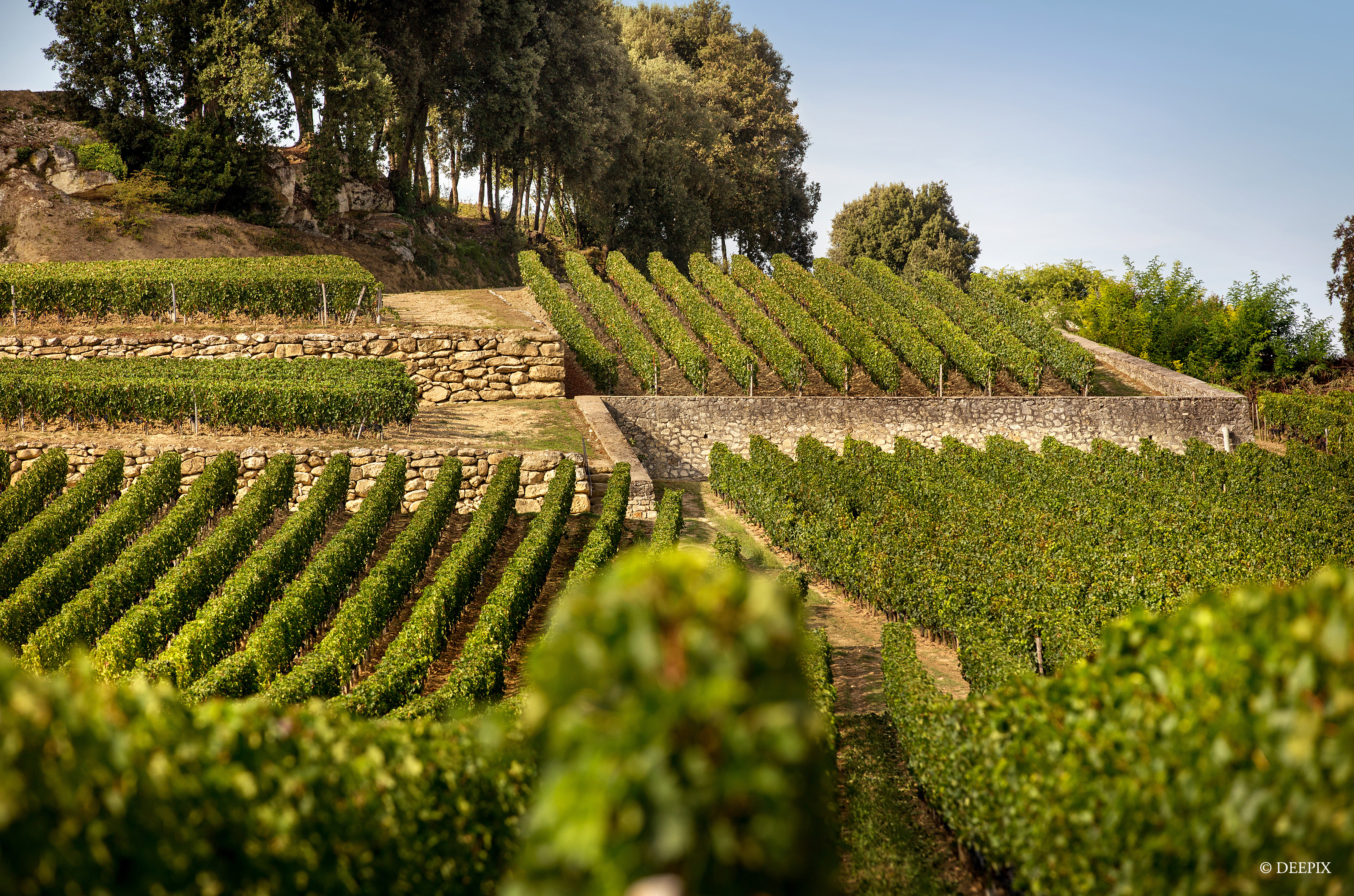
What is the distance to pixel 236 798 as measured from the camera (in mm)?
3059

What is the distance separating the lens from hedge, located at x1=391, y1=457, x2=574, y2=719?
29.1ft

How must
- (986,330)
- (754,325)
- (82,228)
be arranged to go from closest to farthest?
1. (82,228)
2. (754,325)
3. (986,330)

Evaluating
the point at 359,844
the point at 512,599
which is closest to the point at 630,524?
the point at 512,599

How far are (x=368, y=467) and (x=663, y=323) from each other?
14806 millimetres

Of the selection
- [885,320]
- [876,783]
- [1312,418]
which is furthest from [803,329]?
[876,783]

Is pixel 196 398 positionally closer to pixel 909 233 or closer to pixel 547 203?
pixel 547 203

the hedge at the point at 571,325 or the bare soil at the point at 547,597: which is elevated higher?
the hedge at the point at 571,325

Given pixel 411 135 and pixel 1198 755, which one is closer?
pixel 1198 755

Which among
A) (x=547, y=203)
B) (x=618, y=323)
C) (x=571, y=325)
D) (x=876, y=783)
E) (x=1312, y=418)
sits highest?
(x=547, y=203)

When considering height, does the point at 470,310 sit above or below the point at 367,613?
above

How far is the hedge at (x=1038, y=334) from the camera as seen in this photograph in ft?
92.4

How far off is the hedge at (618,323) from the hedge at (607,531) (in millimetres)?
8429

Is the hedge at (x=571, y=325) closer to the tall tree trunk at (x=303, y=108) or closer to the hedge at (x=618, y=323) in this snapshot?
the hedge at (x=618, y=323)

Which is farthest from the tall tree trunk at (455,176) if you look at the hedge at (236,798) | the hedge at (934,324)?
the hedge at (236,798)
